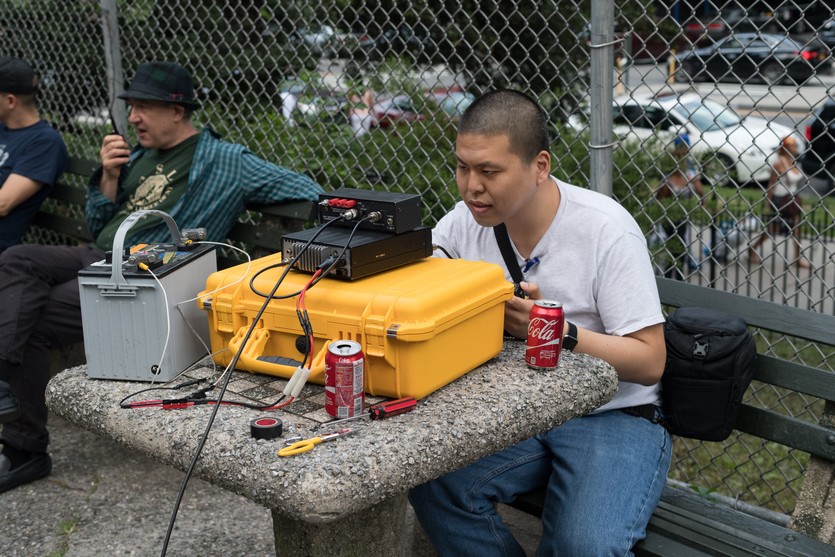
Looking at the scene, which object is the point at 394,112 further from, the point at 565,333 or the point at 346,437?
the point at 346,437

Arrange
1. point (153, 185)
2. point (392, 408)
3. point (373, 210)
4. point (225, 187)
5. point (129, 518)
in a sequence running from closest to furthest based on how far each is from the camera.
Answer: point (392, 408), point (373, 210), point (129, 518), point (225, 187), point (153, 185)

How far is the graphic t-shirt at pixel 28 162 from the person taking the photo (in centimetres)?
466

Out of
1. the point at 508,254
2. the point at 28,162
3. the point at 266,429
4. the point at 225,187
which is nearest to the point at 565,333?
the point at 508,254

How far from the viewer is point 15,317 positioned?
369cm

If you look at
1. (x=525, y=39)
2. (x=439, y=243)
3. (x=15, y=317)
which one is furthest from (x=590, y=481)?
(x=525, y=39)

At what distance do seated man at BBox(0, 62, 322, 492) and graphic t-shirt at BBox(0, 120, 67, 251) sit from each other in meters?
0.49

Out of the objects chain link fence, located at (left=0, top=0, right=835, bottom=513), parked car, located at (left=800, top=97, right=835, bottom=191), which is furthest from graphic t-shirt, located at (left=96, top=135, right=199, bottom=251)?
parked car, located at (left=800, top=97, right=835, bottom=191)

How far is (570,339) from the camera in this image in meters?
2.54

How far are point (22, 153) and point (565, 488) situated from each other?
3.47 metres

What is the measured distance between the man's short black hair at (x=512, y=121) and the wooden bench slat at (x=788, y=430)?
107 cm

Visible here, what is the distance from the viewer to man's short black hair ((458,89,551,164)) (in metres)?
2.63

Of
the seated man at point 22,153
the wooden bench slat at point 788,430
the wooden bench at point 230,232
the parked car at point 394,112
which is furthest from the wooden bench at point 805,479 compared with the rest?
the seated man at point 22,153

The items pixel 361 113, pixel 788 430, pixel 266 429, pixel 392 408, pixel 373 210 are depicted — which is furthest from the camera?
pixel 361 113

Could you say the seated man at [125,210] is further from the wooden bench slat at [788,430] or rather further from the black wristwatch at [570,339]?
the wooden bench slat at [788,430]
